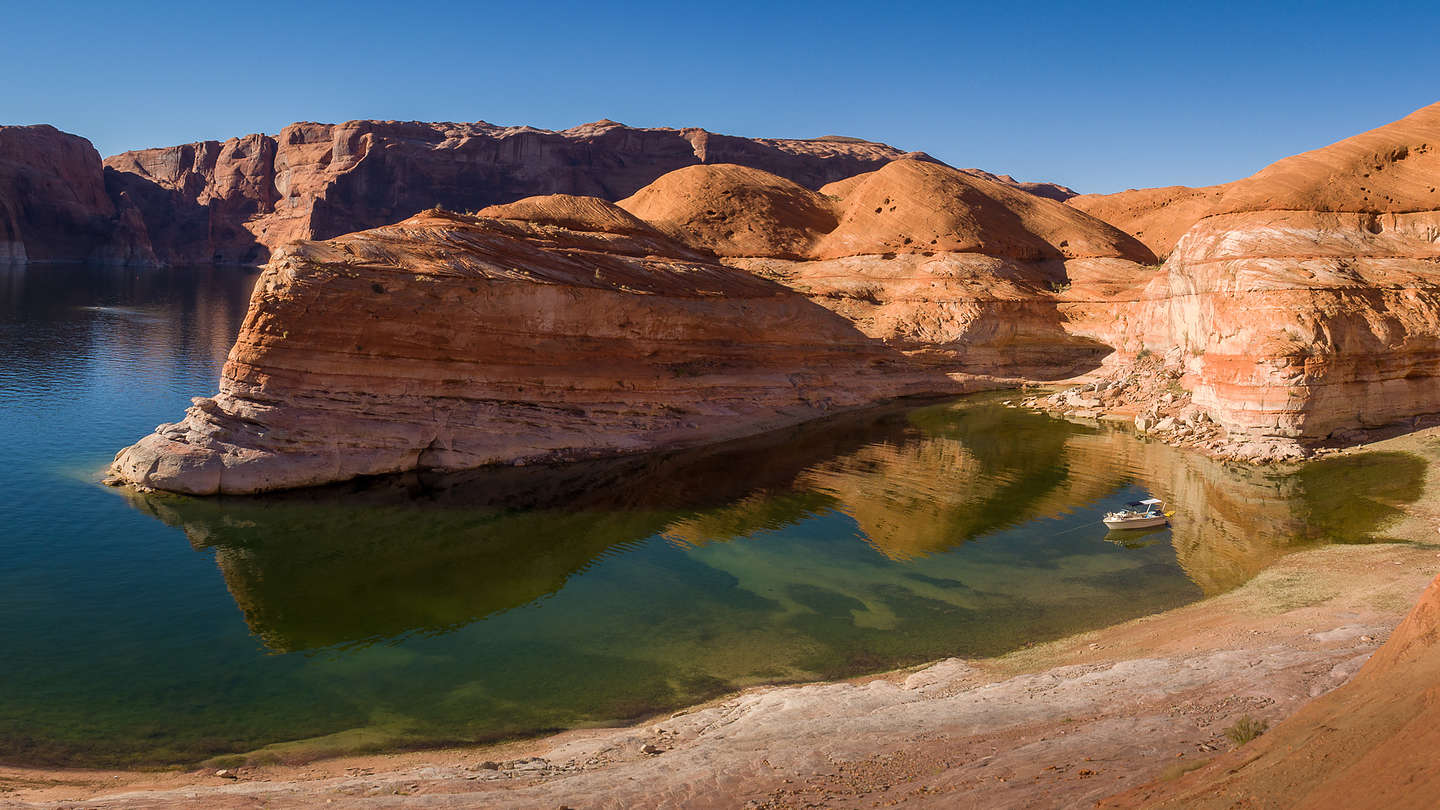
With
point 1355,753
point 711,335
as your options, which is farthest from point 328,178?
point 1355,753

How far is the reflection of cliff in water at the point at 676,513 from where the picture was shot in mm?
19891

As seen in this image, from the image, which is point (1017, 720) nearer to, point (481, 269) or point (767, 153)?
point (481, 269)

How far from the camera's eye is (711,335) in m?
37.8

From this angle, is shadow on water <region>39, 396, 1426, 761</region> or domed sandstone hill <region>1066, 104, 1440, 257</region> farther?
domed sandstone hill <region>1066, 104, 1440, 257</region>

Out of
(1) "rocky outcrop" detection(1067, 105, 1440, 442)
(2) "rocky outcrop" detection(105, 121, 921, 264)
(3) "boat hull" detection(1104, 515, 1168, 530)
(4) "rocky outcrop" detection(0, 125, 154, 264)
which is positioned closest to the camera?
(3) "boat hull" detection(1104, 515, 1168, 530)

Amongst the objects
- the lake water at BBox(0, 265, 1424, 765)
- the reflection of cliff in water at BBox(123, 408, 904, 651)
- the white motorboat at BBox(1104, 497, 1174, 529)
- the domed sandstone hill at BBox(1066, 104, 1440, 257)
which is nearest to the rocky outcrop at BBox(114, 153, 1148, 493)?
the reflection of cliff in water at BBox(123, 408, 904, 651)

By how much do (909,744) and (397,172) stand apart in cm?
15383

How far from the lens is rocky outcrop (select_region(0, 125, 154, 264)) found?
414 ft

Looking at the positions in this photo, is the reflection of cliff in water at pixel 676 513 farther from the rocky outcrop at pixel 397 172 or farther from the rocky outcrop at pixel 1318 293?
the rocky outcrop at pixel 397 172

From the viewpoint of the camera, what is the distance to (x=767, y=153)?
153 metres

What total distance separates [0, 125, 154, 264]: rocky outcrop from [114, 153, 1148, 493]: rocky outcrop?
401 feet

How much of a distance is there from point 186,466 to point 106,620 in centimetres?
900

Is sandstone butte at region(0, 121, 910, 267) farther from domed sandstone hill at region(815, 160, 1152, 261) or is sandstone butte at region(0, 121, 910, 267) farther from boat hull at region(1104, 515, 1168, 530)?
boat hull at region(1104, 515, 1168, 530)

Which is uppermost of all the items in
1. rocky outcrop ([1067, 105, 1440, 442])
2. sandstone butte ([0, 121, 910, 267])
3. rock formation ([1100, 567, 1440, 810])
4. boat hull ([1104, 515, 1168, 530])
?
sandstone butte ([0, 121, 910, 267])
